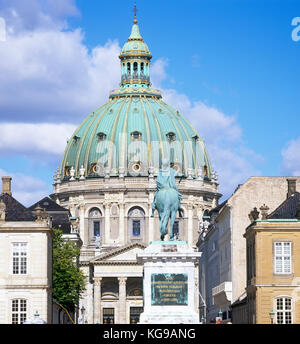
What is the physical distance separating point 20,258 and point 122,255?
101819 millimetres

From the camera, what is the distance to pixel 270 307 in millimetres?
81125

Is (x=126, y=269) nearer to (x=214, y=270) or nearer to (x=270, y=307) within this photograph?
(x=214, y=270)

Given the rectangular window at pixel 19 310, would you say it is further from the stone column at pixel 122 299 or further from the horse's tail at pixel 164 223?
the stone column at pixel 122 299

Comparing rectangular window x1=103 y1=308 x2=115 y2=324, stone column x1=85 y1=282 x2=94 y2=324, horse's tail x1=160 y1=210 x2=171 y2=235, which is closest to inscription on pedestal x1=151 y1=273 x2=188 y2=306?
horse's tail x1=160 y1=210 x2=171 y2=235

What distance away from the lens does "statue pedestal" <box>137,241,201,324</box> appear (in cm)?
5578

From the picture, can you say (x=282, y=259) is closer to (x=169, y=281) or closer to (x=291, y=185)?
(x=291, y=185)

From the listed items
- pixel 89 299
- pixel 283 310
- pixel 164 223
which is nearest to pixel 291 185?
pixel 283 310

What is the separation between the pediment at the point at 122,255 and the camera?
18462 cm

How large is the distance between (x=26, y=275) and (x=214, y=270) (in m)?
48.5

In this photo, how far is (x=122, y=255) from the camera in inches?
7352

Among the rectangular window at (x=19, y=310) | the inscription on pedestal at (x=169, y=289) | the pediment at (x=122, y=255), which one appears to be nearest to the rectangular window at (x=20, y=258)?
the rectangular window at (x=19, y=310)

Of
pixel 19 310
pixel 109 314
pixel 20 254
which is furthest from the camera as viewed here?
pixel 109 314
